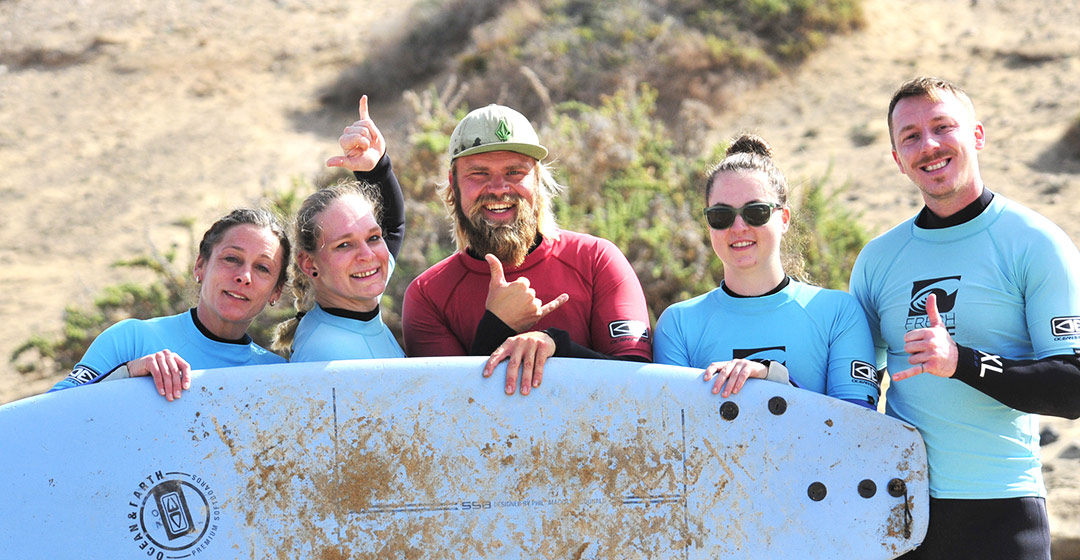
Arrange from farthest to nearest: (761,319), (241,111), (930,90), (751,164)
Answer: (241,111) → (751,164) → (761,319) → (930,90)

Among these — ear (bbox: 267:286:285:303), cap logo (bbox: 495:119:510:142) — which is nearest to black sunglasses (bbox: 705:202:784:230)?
cap logo (bbox: 495:119:510:142)

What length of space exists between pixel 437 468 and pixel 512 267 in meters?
0.59

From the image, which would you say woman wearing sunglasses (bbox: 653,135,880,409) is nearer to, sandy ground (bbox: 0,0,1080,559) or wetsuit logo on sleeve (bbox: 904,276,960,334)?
wetsuit logo on sleeve (bbox: 904,276,960,334)

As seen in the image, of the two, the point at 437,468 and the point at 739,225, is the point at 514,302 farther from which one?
the point at 739,225

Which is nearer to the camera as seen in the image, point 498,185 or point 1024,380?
point 1024,380

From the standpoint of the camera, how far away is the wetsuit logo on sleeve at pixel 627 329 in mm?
2525

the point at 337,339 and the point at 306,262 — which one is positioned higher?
the point at 306,262

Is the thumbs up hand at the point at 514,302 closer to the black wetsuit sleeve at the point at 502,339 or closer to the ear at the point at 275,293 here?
the black wetsuit sleeve at the point at 502,339

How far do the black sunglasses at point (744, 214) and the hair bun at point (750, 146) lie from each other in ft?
0.78

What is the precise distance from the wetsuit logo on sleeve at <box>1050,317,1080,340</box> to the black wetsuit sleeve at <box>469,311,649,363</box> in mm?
1034

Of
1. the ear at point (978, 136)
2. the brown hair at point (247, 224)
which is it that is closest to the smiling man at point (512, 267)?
the brown hair at point (247, 224)

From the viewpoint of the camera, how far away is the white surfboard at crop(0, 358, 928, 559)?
238 cm

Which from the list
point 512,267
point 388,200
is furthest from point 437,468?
point 388,200

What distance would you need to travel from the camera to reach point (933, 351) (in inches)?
78.1
